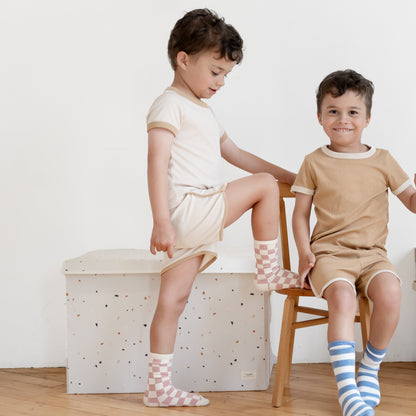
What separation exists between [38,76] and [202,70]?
2.45 feet

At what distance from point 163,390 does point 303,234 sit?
53cm

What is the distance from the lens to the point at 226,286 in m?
1.64

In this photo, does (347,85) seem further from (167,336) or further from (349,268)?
(167,336)

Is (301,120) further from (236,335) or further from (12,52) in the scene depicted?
(12,52)

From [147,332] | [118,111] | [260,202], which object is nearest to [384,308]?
[260,202]

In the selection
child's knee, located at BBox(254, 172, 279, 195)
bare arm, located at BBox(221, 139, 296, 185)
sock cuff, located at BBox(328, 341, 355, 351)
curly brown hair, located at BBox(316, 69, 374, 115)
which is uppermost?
curly brown hair, located at BBox(316, 69, 374, 115)

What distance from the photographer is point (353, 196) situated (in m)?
1.58

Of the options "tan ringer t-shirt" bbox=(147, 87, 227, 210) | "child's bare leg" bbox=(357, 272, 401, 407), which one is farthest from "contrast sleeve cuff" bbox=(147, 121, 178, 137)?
"child's bare leg" bbox=(357, 272, 401, 407)

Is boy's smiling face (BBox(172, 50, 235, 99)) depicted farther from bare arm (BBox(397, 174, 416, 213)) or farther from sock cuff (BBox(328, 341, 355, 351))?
sock cuff (BBox(328, 341, 355, 351))

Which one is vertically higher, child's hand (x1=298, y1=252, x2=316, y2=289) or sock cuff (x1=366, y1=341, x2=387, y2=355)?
child's hand (x1=298, y1=252, x2=316, y2=289)

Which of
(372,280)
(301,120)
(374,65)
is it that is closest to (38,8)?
(301,120)

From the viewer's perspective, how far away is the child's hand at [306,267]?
1517 mm

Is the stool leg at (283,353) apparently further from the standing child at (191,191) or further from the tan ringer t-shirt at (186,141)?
the tan ringer t-shirt at (186,141)

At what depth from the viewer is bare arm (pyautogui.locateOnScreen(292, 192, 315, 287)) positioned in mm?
1524
